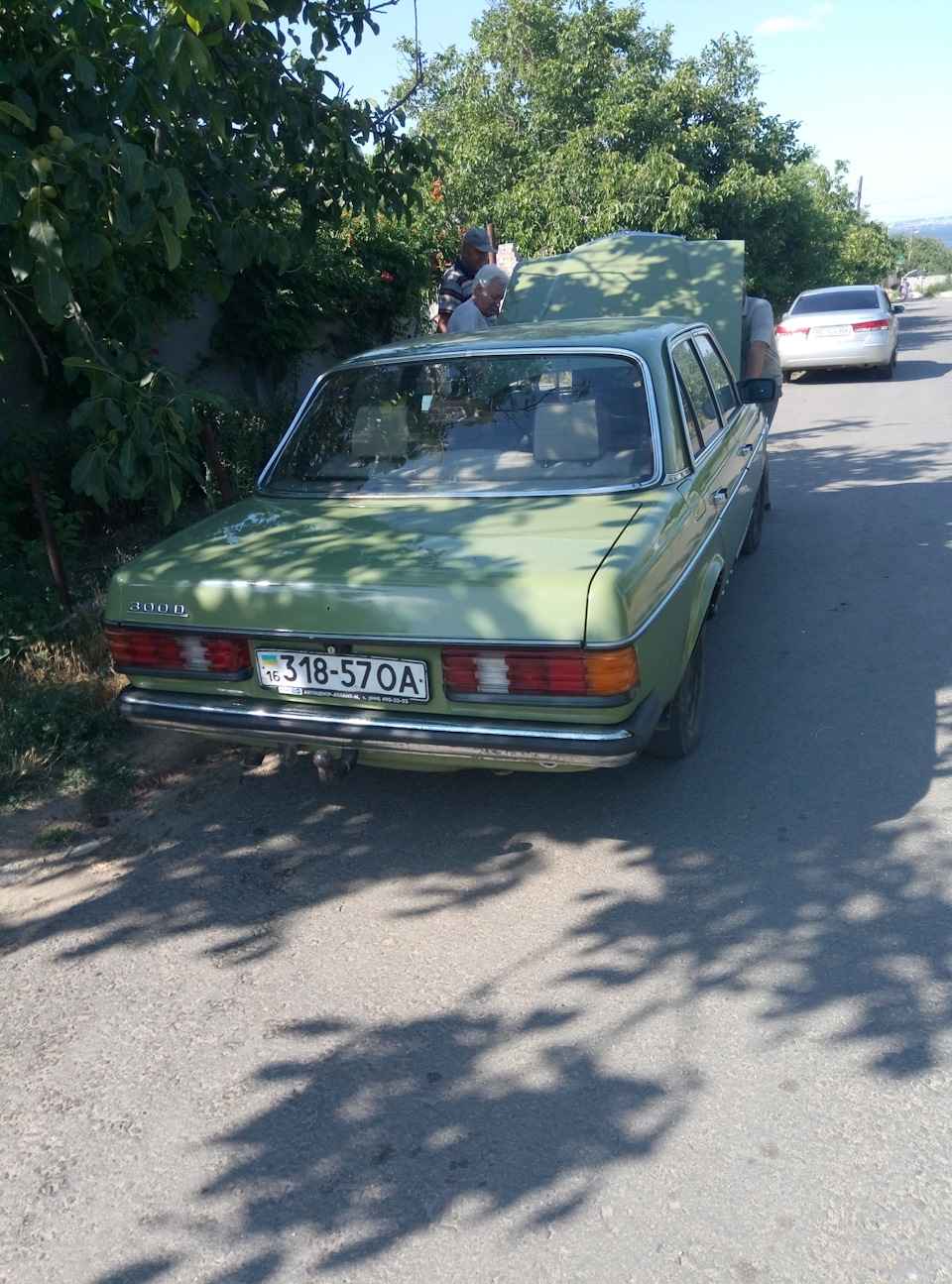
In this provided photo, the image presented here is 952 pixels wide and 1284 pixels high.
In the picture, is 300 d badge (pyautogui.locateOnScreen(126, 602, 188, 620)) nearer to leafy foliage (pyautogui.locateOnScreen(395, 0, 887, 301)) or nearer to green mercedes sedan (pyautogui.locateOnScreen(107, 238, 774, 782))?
green mercedes sedan (pyautogui.locateOnScreen(107, 238, 774, 782))

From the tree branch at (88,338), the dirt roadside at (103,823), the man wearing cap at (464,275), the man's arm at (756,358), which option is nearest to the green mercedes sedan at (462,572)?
the dirt roadside at (103,823)

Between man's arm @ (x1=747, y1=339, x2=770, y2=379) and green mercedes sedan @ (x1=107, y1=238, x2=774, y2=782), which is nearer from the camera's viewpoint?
green mercedes sedan @ (x1=107, y1=238, x2=774, y2=782)

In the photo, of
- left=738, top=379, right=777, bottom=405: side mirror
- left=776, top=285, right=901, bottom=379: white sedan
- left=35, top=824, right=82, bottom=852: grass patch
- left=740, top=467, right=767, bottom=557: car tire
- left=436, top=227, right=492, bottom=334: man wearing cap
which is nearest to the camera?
left=35, top=824, right=82, bottom=852: grass patch

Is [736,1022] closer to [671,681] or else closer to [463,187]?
[671,681]

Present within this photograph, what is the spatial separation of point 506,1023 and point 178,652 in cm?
166

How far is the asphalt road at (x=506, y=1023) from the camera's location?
7.50 ft

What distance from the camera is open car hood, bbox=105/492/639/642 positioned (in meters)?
3.17

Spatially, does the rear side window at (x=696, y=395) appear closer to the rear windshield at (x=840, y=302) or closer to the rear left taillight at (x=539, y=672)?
the rear left taillight at (x=539, y=672)

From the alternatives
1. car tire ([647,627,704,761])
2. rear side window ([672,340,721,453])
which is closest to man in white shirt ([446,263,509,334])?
rear side window ([672,340,721,453])

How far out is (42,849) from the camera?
401cm

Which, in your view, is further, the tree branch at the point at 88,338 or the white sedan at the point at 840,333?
the white sedan at the point at 840,333

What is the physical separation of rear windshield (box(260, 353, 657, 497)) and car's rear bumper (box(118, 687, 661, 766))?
1.08 metres

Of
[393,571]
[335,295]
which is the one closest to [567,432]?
[393,571]

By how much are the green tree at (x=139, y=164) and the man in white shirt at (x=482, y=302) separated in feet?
6.49
